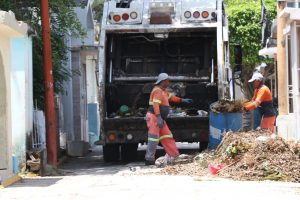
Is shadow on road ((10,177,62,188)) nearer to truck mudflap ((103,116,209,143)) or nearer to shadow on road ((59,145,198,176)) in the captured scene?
shadow on road ((59,145,198,176))

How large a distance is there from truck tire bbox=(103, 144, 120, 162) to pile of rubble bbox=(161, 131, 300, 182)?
300cm

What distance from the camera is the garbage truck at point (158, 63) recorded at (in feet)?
40.1

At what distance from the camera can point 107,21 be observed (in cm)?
1256

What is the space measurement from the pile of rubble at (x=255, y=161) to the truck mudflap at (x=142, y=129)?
1976mm

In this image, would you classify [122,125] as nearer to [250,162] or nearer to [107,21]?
[107,21]

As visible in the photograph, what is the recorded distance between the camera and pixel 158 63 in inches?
516

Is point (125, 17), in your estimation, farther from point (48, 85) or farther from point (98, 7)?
point (98, 7)

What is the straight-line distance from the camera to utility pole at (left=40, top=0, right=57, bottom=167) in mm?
11508

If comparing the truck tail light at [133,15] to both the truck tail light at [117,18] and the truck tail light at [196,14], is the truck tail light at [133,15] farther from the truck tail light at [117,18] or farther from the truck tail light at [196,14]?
the truck tail light at [196,14]

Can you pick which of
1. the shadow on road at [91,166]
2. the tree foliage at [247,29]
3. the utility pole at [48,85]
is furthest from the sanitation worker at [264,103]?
the tree foliage at [247,29]

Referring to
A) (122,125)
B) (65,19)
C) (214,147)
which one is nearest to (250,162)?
(214,147)

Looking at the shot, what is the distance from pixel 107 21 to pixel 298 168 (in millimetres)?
5110

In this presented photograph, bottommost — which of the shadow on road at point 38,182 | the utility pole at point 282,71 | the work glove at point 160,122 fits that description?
the shadow on road at point 38,182

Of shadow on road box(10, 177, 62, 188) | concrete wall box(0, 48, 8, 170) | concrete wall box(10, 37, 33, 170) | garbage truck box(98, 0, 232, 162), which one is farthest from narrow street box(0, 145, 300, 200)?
garbage truck box(98, 0, 232, 162)
